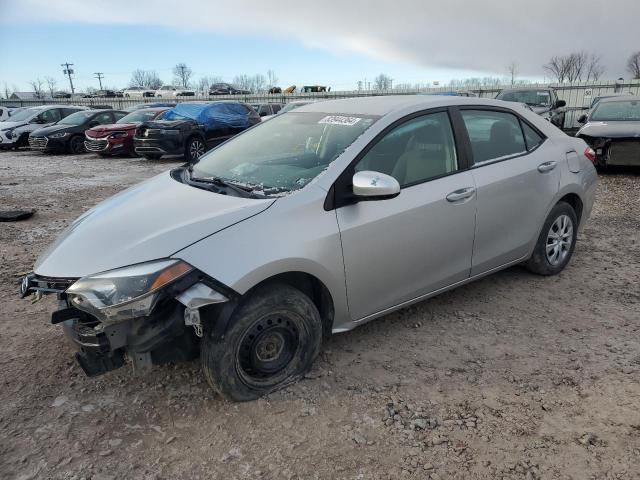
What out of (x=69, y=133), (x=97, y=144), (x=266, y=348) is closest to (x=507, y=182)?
(x=266, y=348)

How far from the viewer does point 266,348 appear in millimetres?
2771

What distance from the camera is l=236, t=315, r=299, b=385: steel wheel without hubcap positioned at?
8.75ft

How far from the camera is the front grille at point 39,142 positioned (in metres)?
15.2

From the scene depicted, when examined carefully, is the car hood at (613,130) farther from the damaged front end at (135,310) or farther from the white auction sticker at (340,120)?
the damaged front end at (135,310)

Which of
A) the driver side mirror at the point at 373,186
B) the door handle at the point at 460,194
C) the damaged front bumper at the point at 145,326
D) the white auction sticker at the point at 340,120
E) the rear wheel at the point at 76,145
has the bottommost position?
the rear wheel at the point at 76,145

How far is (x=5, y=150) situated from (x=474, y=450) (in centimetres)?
1980

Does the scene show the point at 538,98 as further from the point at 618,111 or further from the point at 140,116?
the point at 140,116

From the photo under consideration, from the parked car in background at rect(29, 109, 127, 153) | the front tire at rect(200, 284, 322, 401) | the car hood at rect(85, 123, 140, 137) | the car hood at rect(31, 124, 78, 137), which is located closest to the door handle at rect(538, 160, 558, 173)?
the front tire at rect(200, 284, 322, 401)

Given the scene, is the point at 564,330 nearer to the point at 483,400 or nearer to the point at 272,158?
the point at 483,400

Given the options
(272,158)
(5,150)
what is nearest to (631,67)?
(5,150)

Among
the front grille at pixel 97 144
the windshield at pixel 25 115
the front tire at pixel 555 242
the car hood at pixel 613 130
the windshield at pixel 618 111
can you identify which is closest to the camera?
the front tire at pixel 555 242

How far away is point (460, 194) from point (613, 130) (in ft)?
23.5

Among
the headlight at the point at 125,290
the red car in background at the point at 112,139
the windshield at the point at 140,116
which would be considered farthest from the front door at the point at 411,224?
the windshield at the point at 140,116

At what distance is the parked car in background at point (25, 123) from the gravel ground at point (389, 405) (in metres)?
15.5
